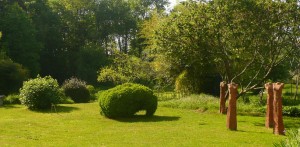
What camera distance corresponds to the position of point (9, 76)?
102 ft

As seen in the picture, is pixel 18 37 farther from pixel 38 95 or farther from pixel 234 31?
pixel 234 31

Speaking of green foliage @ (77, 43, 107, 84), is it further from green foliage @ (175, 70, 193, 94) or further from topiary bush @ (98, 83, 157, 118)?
topiary bush @ (98, 83, 157, 118)

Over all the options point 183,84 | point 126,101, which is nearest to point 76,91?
point 183,84

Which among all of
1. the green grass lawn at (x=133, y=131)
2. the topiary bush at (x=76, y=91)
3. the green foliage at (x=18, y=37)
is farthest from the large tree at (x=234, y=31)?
the green foliage at (x=18, y=37)

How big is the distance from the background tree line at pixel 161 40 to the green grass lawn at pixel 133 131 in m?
3.68

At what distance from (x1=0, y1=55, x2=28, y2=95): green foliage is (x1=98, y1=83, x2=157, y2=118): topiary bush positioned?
51.4 feet

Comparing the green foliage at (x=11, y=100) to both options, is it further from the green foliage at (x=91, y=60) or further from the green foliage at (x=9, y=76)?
the green foliage at (x=91, y=60)

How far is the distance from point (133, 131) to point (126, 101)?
3.70m

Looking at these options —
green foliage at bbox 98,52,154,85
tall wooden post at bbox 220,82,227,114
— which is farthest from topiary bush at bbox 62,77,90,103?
tall wooden post at bbox 220,82,227,114

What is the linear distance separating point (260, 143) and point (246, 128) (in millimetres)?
3393

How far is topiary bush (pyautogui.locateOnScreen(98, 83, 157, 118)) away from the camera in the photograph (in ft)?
57.3

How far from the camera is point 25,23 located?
40.8 metres

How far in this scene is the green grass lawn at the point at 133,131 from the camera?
1174 cm

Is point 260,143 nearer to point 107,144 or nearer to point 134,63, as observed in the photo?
point 107,144
